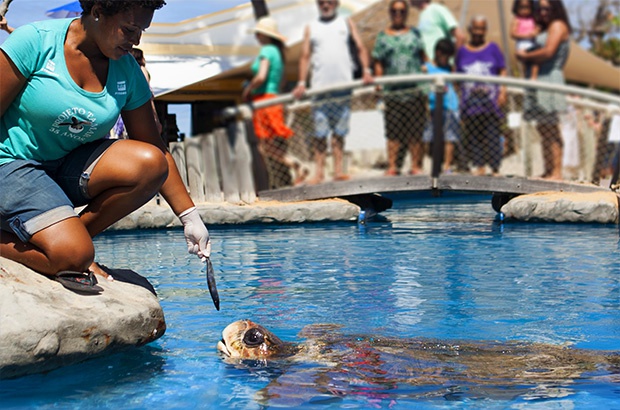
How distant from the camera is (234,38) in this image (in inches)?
398

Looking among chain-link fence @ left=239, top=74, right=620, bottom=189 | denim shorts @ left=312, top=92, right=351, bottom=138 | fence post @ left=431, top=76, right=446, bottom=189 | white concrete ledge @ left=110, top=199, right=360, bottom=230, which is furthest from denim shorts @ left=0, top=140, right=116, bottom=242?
fence post @ left=431, top=76, right=446, bottom=189

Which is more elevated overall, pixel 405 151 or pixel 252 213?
pixel 405 151

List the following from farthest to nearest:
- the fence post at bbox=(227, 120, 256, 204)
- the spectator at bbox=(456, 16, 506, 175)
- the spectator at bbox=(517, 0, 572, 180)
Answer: the fence post at bbox=(227, 120, 256, 204)
the spectator at bbox=(456, 16, 506, 175)
the spectator at bbox=(517, 0, 572, 180)

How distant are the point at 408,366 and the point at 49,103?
183 cm

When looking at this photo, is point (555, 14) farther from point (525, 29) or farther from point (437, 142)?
point (437, 142)

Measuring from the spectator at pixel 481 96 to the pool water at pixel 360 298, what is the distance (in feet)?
2.85

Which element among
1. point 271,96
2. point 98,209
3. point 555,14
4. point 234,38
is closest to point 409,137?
point 271,96

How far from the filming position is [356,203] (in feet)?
33.6

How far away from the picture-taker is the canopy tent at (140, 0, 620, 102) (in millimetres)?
9297

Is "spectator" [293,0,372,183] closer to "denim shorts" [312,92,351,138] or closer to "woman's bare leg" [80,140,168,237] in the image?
"denim shorts" [312,92,351,138]

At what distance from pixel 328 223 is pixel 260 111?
1448mm

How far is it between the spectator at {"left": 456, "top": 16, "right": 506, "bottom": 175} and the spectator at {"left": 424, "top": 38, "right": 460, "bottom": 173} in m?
0.10

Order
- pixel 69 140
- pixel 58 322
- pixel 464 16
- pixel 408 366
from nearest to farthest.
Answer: pixel 58 322, pixel 408 366, pixel 69 140, pixel 464 16

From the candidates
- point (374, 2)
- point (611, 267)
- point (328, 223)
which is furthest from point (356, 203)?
point (611, 267)
